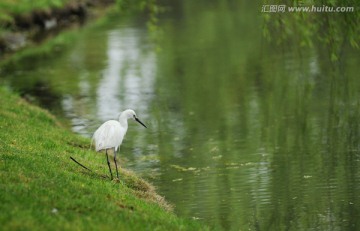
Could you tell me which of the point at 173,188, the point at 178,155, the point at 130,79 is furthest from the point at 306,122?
the point at 130,79

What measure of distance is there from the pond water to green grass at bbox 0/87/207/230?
2.07 metres

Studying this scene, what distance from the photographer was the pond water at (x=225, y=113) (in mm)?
19953

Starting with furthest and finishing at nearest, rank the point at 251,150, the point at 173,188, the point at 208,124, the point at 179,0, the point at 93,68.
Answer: the point at 179,0 < the point at 93,68 < the point at 208,124 < the point at 251,150 < the point at 173,188

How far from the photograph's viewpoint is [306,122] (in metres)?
29.4

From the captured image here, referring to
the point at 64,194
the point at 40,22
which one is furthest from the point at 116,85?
the point at 40,22

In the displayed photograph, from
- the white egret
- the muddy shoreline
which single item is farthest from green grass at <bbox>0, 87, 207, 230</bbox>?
the muddy shoreline

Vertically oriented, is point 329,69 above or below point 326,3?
below

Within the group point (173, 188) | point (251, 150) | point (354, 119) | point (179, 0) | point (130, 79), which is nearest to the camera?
point (173, 188)

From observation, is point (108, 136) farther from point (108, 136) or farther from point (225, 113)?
point (225, 113)

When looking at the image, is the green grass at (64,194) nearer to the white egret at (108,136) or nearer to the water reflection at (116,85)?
the white egret at (108,136)

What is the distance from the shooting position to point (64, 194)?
15.2 m

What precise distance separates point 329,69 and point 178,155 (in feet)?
50.4

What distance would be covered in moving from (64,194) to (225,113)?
1796 cm

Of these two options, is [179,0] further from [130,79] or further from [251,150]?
[251,150]
